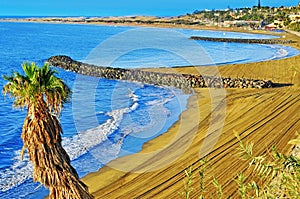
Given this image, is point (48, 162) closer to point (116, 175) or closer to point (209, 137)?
point (116, 175)

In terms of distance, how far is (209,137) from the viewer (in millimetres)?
15086

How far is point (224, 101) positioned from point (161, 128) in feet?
19.8

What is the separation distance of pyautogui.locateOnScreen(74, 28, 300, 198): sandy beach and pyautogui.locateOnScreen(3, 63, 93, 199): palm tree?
5.02 m

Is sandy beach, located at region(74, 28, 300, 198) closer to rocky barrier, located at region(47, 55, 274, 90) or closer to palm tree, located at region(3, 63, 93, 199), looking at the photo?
rocky barrier, located at region(47, 55, 274, 90)

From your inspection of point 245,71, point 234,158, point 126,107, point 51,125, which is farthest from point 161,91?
point 51,125

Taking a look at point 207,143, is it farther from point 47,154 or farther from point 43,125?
point 43,125

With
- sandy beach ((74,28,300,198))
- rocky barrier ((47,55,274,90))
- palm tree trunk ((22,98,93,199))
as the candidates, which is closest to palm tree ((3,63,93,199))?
palm tree trunk ((22,98,93,199))

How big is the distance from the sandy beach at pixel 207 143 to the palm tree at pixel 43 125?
5.02m

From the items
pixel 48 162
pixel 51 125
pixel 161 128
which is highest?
pixel 51 125

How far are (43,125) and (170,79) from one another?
25949mm

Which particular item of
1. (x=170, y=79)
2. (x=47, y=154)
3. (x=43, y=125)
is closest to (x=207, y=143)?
(x=47, y=154)

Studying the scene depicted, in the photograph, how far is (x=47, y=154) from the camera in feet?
18.3

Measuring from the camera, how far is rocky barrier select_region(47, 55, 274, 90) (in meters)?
26.9

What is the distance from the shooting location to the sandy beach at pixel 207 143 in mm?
11086
